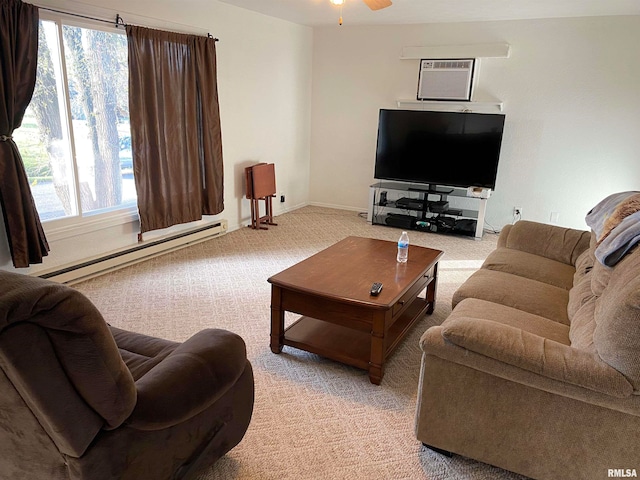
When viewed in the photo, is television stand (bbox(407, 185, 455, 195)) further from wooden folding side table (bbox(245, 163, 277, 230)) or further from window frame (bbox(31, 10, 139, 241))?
window frame (bbox(31, 10, 139, 241))

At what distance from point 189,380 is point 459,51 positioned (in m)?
4.90

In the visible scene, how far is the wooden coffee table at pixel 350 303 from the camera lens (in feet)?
7.66

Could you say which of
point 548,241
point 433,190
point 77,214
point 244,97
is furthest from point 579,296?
point 244,97

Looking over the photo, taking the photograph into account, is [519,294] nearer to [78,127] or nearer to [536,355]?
[536,355]

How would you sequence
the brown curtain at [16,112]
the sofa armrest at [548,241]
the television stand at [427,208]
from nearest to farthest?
the brown curtain at [16,112] → the sofa armrest at [548,241] → the television stand at [427,208]

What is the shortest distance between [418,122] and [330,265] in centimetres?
316

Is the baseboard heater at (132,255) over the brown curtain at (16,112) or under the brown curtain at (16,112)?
under

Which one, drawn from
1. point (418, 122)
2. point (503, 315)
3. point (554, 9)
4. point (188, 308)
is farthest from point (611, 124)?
point (188, 308)

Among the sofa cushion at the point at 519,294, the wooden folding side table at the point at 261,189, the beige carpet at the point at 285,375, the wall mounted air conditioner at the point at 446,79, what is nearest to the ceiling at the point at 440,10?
the wall mounted air conditioner at the point at 446,79

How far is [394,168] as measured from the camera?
18.2 ft

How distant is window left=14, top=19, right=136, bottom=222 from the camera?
319 centimetres

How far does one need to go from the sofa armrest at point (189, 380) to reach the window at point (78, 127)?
2447 millimetres

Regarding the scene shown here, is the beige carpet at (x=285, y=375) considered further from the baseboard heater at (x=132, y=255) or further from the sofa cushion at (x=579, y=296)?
the sofa cushion at (x=579, y=296)

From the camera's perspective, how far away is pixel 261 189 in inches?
203
